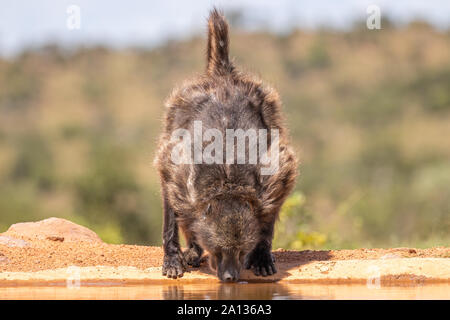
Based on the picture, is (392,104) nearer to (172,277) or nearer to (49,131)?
(49,131)

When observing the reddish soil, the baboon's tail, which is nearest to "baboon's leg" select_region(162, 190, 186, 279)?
the reddish soil

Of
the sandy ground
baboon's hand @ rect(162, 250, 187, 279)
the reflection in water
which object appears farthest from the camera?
baboon's hand @ rect(162, 250, 187, 279)

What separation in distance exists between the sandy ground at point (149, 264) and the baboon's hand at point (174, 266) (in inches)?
3.4

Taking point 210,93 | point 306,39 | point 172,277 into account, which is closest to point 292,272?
point 172,277

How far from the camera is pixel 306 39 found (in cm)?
6175

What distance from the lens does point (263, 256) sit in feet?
29.6

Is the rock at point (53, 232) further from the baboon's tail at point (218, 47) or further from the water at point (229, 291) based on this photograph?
the baboon's tail at point (218, 47)

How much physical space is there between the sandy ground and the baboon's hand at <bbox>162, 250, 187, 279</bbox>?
3.4 inches

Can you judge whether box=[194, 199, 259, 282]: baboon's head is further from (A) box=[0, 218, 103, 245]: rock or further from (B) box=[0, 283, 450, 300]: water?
(A) box=[0, 218, 103, 245]: rock

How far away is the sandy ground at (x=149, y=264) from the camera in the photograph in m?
8.58

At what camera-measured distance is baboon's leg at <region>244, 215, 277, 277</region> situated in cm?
897

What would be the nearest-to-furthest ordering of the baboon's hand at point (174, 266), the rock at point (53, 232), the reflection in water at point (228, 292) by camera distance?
the reflection in water at point (228, 292) < the baboon's hand at point (174, 266) < the rock at point (53, 232)

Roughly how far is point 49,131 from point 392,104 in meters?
19.4

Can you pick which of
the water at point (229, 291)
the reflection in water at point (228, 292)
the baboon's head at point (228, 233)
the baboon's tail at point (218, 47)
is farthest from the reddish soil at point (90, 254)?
the baboon's tail at point (218, 47)
